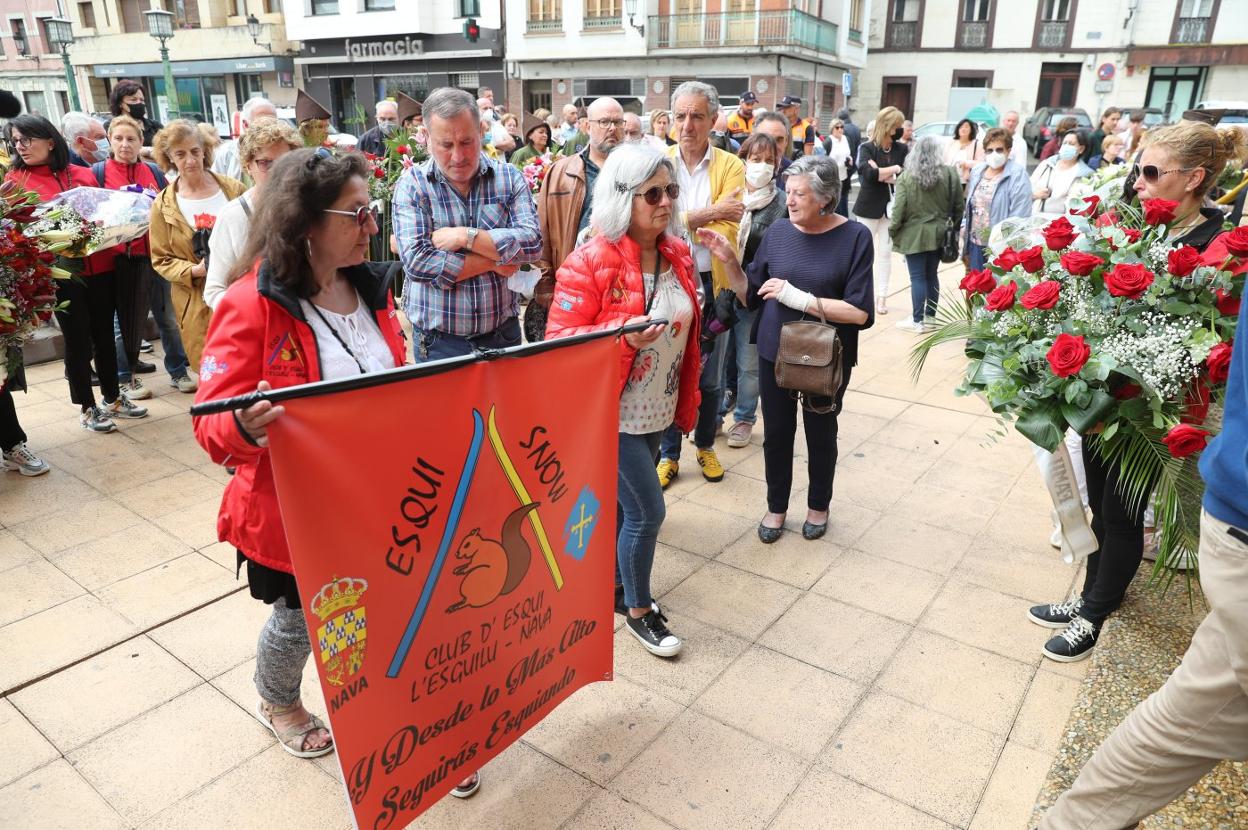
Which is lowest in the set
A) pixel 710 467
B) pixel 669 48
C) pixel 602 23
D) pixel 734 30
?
pixel 710 467

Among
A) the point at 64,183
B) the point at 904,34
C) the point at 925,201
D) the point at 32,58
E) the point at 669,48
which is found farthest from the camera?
the point at 32,58

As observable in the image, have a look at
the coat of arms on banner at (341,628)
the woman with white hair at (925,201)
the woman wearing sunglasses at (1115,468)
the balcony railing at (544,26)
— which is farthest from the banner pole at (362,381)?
the balcony railing at (544,26)

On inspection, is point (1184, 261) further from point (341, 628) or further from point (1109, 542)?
point (341, 628)

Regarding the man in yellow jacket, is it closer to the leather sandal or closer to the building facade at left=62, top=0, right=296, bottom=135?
the leather sandal

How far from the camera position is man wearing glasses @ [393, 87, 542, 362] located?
339cm

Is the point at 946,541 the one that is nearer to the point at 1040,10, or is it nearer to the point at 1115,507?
the point at 1115,507

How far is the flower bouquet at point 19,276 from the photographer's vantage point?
4078mm

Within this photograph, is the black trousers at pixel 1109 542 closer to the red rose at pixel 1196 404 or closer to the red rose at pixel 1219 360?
the red rose at pixel 1196 404

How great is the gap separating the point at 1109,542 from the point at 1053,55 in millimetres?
33951

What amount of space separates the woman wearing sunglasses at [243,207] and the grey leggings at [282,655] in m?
0.93

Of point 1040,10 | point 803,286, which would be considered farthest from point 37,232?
point 1040,10

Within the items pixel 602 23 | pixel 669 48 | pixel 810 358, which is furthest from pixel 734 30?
pixel 810 358

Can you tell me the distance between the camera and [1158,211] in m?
2.79

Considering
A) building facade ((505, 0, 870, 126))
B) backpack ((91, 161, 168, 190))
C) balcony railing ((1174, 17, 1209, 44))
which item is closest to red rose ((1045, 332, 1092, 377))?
backpack ((91, 161, 168, 190))
